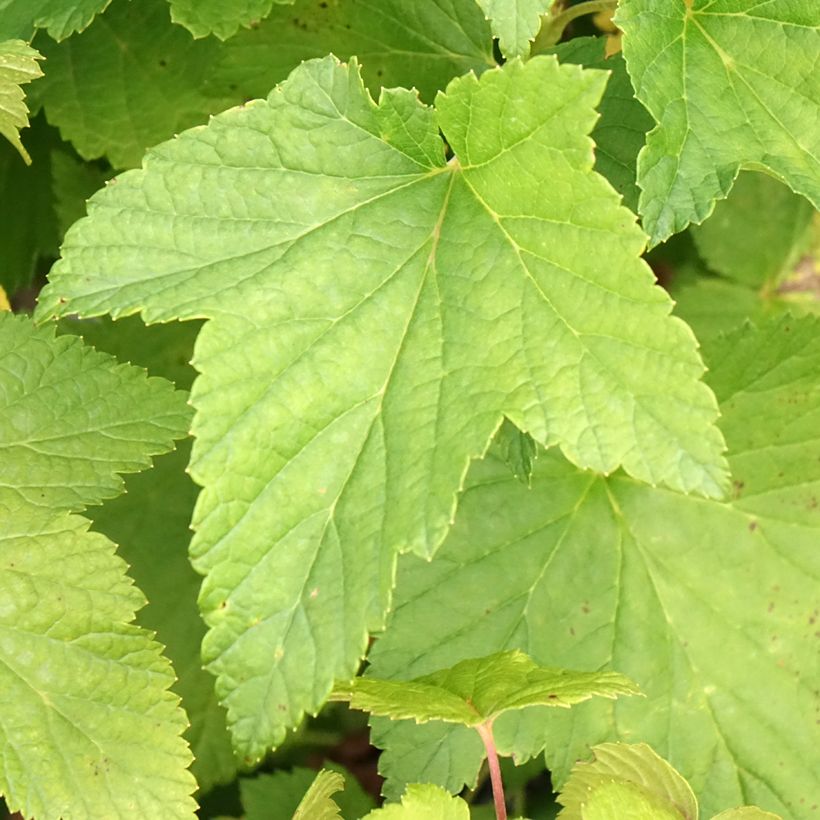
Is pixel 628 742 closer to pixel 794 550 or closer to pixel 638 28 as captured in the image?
pixel 794 550

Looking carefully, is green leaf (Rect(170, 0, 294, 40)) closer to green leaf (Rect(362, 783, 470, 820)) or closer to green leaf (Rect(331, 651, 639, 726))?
green leaf (Rect(331, 651, 639, 726))

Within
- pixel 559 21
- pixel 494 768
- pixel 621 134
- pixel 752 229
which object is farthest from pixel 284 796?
pixel 752 229

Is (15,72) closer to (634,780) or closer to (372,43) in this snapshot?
(372,43)

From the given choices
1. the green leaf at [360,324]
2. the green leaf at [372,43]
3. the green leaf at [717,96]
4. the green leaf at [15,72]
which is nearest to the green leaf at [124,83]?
the green leaf at [372,43]

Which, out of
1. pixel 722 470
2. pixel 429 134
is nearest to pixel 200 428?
pixel 429 134

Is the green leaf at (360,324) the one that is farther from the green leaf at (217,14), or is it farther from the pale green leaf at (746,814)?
the pale green leaf at (746,814)

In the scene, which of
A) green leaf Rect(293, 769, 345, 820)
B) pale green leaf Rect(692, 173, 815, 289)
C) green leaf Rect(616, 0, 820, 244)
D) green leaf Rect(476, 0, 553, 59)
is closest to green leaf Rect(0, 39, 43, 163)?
green leaf Rect(476, 0, 553, 59)
